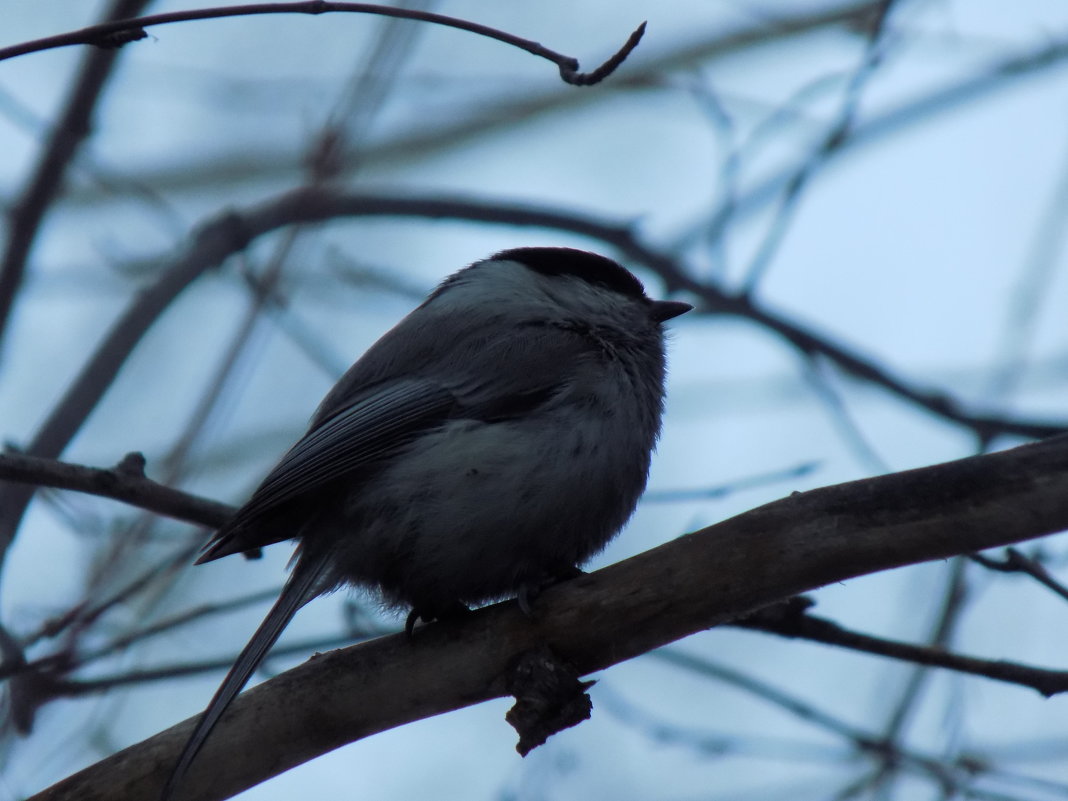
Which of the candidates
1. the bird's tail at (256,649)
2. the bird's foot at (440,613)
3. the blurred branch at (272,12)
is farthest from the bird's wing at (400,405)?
the blurred branch at (272,12)

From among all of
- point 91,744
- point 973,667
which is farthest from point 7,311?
point 973,667

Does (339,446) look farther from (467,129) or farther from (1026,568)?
(467,129)

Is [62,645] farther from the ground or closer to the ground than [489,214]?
closer to the ground

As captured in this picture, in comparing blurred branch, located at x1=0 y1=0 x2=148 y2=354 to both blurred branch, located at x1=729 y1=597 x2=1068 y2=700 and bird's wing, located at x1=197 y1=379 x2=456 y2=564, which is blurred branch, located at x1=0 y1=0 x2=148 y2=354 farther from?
blurred branch, located at x1=729 y1=597 x2=1068 y2=700

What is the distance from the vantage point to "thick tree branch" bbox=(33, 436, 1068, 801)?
91.5 inches

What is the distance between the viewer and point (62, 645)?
3.06m

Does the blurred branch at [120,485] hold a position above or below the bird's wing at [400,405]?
below

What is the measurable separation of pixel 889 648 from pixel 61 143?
333 cm

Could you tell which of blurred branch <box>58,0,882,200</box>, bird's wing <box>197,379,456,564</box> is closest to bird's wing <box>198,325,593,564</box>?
bird's wing <box>197,379,456,564</box>

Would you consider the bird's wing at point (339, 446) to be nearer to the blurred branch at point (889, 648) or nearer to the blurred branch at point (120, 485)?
the blurred branch at point (120, 485)

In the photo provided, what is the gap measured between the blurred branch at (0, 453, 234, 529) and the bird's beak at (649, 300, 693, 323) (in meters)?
1.65

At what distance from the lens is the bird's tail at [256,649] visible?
2.45 m

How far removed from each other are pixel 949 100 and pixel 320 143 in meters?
3.19

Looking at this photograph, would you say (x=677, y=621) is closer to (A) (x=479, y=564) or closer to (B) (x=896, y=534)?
(B) (x=896, y=534)
